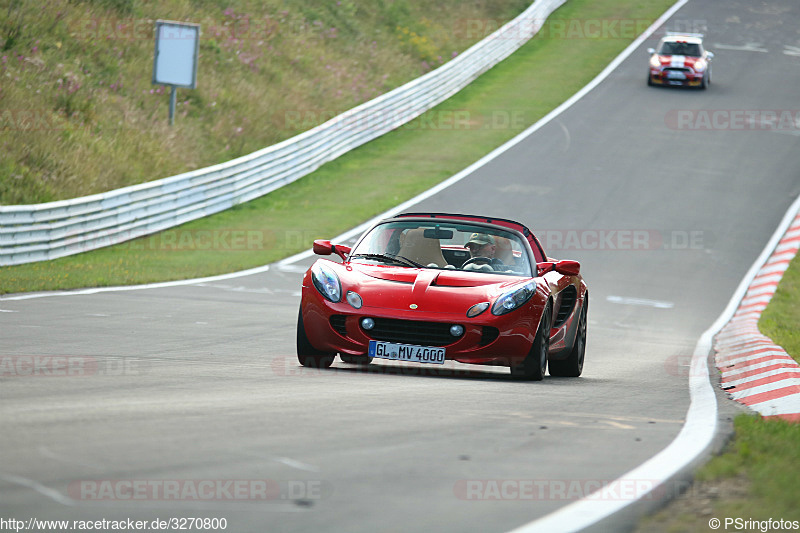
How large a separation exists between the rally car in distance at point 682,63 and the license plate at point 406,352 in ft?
98.0

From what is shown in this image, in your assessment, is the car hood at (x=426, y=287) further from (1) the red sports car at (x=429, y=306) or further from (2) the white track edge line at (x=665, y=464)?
(2) the white track edge line at (x=665, y=464)

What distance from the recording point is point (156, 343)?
9672mm

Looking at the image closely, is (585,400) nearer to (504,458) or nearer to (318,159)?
(504,458)

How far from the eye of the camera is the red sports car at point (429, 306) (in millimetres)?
8328

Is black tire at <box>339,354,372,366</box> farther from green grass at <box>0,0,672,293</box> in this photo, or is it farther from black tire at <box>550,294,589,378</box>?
green grass at <box>0,0,672,293</box>

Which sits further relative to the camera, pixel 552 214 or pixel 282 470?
pixel 552 214

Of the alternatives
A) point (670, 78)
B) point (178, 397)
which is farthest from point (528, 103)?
point (178, 397)

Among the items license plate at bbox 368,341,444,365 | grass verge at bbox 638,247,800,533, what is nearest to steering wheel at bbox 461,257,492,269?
license plate at bbox 368,341,444,365

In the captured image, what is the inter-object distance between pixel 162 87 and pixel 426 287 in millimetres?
21972

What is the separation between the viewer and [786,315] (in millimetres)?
16562

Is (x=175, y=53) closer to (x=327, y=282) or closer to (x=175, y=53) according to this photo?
(x=175, y=53)

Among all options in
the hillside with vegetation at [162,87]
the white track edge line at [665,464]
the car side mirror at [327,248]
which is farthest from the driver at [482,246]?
the hillside with vegetation at [162,87]

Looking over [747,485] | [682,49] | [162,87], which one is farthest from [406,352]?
[682,49]

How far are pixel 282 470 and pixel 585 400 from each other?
3.56 meters
